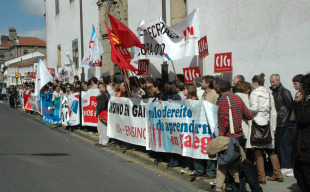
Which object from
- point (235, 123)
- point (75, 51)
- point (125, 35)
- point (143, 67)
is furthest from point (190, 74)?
point (75, 51)

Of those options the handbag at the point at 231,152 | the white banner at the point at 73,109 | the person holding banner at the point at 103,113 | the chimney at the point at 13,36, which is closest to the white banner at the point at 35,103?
the white banner at the point at 73,109

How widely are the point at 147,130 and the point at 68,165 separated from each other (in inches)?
73.2

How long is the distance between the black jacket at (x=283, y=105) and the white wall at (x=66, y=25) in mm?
14971

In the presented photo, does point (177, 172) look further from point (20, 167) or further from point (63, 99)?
point (63, 99)

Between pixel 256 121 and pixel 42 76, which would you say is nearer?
pixel 256 121

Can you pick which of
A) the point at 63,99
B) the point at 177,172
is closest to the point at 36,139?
the point at 63,99

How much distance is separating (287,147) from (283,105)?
78cm

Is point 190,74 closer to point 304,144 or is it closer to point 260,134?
point 260,134

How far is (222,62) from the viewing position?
35.2 ft

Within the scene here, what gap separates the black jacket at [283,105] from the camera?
23.3 feet

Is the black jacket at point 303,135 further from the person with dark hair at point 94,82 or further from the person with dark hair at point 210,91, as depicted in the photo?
the person with dark hair at point 94,82

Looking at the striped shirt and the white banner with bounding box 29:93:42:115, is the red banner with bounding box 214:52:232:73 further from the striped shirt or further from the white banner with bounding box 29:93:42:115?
the white banner with bounding box 29:93:42:115

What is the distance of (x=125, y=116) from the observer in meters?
9.89

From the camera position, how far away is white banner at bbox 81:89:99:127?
1284 cm
